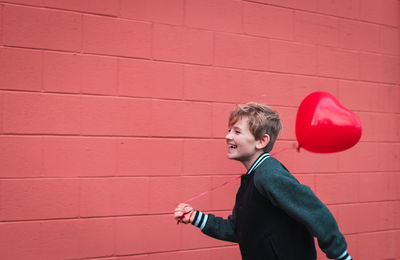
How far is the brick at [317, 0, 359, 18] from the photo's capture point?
280 centimetres

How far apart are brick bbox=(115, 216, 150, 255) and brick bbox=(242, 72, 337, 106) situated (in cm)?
108

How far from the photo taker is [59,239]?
6.85 feet

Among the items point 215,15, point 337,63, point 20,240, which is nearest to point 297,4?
point 337,63

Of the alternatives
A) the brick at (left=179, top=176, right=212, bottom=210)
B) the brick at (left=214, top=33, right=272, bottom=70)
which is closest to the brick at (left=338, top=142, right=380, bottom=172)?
the brick at (left=214, top=33, right=272, bottom=70)

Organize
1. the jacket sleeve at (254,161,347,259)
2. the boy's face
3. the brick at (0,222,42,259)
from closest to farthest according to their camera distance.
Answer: the jacket sleeve at (254,161,347,259) < the boy's face < the brick at (0,222,42,259)

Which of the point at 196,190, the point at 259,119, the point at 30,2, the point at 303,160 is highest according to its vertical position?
the point at 30,2

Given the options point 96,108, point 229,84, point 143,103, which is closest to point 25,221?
point 96,108

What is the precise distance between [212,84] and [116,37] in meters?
0.68

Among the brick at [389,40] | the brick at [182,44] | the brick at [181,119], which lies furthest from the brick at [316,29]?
the brick at [181,119]

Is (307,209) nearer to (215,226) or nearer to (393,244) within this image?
(215,226)

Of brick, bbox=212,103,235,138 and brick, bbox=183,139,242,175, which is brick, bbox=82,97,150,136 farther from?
brick, bbox=212,103,235,138

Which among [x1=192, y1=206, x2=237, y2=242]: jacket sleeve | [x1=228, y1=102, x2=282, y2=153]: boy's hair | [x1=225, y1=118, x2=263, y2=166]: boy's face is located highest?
[x1=228, y1=102, x2=282, y2=153]: boy's hair

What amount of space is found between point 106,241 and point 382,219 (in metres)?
2.19

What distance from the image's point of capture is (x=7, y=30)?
2.02 m
